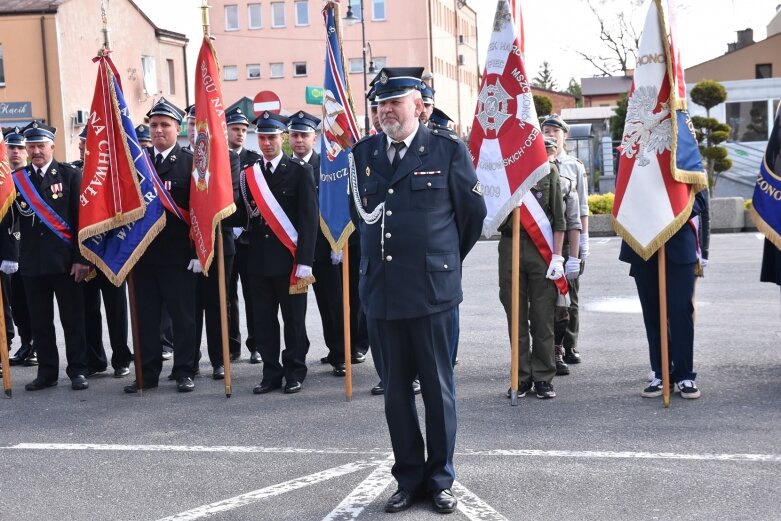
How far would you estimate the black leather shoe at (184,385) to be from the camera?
884cm

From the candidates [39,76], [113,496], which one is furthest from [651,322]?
[39,76]

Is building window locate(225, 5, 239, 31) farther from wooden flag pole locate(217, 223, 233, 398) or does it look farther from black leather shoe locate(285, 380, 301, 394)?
black leather shoe locate(285, 380, 301, 394)

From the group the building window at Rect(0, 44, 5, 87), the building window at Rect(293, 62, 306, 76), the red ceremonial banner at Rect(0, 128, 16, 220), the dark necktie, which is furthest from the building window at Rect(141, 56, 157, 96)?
the dark necktie

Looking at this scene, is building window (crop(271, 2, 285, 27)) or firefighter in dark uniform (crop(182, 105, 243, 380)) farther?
building window (crop(271, 2, 285, 27))

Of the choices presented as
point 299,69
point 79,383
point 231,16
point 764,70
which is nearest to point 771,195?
point 79,383

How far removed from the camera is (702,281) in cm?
1406

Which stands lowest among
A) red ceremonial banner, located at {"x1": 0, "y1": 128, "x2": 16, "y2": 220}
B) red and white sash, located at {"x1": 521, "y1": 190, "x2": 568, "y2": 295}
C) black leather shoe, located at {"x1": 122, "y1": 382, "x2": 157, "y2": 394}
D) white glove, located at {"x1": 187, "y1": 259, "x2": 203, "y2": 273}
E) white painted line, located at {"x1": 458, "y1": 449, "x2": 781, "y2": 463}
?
white painted line, located at {"x1": 458, "y1": 449, "x2": 781, "y2": 463}

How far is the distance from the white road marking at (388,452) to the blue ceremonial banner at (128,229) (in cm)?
197

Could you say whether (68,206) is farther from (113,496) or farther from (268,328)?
(113,496)

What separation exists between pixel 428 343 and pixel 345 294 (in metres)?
2.83

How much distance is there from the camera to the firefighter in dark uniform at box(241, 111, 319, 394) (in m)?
8.67

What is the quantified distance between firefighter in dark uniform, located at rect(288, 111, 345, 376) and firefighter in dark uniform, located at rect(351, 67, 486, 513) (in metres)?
3.52

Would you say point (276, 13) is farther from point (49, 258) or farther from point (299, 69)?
point (49, 258)

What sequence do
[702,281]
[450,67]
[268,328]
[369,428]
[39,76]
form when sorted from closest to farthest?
[369,428] → [268,328] → [702,281] → [39,76] → [450,67]
